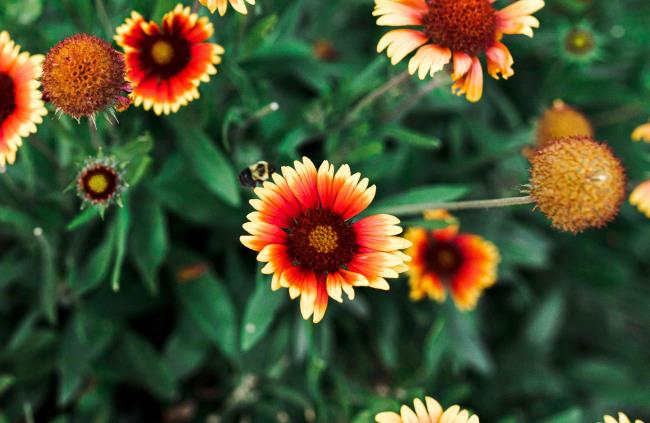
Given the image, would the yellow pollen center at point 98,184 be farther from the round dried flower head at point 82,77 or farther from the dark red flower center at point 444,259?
the dark red flower center at point 444,259

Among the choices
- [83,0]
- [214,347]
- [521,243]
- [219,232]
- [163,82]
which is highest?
[83,0]

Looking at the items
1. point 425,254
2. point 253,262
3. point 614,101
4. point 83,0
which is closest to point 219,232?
point 253,262

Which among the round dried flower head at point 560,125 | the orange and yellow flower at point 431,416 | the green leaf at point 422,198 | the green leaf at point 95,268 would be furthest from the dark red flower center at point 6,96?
the round dried flower head at point 560,125

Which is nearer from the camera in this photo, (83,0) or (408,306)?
(83,0)

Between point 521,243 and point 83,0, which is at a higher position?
point 83,0

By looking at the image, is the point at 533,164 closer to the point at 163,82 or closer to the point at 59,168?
the point at 163,82

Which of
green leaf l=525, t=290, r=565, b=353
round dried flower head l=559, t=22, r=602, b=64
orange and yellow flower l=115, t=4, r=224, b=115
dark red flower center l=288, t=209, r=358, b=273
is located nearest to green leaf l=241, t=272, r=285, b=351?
dark red flower center l=288, t=209, r=358, b=273

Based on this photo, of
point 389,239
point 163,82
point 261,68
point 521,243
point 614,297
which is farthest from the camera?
point 614,297

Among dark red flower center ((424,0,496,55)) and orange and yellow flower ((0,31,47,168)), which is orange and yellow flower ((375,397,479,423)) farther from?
orange and yellow flower ((0,31,47,168))
